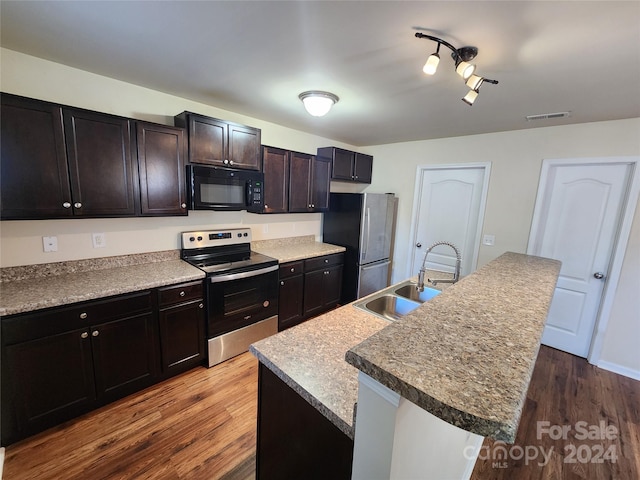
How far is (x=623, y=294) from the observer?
262cm

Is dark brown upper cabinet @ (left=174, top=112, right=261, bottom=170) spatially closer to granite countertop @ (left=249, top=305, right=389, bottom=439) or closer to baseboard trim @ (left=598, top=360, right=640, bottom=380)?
granite countertop @ (left=249, top=305, right=389, bottom=439)

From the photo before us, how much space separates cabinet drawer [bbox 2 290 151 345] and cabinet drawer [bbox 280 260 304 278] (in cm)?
130

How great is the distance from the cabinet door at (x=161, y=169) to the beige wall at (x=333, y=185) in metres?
0.31

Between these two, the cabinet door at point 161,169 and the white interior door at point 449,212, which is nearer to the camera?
the cabinet door at point 161,169

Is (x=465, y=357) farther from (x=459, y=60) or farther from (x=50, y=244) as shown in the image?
(x=50, y=244)

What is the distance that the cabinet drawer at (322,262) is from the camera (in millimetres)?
3269

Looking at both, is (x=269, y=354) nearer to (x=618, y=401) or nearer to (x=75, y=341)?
(x=75, y=341)

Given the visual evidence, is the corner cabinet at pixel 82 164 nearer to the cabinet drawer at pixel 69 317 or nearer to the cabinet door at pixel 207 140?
the cabinet door at pixel 207 140

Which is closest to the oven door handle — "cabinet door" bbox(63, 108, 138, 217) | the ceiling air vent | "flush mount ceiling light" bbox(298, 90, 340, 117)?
"cabinet door" bbox(63, 108, 138, 217)

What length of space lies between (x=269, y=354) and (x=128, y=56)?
2.03 m

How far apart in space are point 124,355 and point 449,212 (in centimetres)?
374

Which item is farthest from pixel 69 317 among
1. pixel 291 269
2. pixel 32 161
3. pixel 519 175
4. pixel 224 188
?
pixel 519 175

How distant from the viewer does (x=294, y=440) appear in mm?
1152

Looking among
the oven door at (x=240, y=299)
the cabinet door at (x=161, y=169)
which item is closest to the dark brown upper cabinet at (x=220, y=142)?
the cabinet door at (x=161, y=169)
